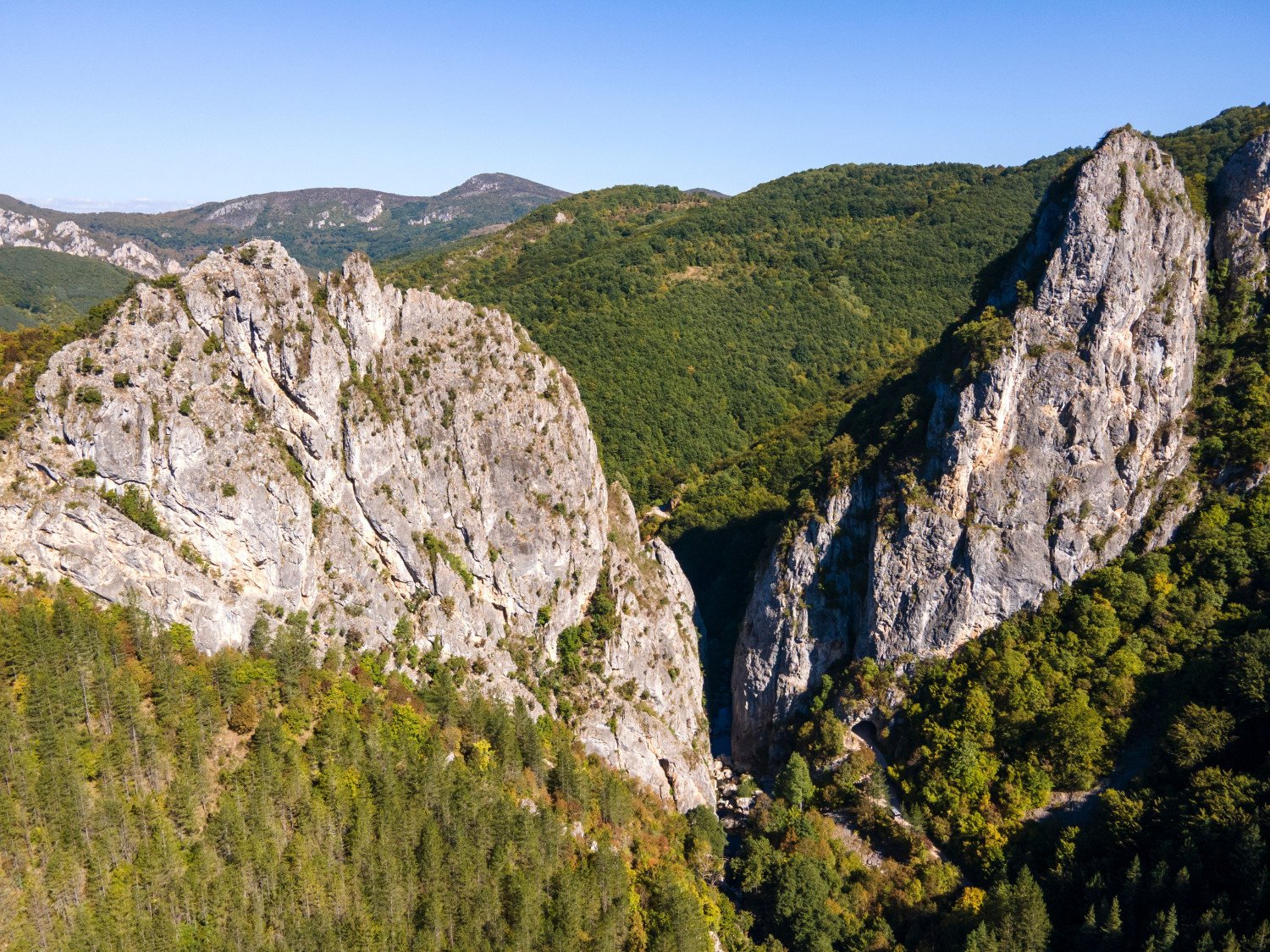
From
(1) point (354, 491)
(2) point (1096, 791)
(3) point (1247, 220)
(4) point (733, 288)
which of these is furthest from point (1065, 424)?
(4) point (733, 288)

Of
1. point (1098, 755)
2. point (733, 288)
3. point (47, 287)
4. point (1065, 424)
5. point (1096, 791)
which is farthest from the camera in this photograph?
point (47, 287)

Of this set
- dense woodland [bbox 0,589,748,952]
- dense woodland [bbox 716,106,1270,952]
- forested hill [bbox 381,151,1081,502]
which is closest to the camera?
dense woodland [bbox 0,589,748,952]

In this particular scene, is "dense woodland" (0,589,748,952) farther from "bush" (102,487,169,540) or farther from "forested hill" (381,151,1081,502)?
"forested hill" (381,151,1081,502)

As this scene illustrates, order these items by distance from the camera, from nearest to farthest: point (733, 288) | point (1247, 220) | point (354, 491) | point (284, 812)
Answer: point (284, 812)
point (354, 491)
point (1247, 220)
point (733, 288)

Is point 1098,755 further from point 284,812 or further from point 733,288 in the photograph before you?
point 733,288

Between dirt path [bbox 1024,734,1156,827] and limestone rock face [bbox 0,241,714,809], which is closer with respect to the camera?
limestone rock face [bbox 0,241,714,809]

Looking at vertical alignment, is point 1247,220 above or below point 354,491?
above

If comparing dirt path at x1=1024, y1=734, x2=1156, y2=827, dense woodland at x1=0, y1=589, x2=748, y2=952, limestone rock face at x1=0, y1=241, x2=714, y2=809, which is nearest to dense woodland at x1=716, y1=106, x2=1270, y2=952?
dirt path at x1=1024, y1=734, x2=1156, y2=827
